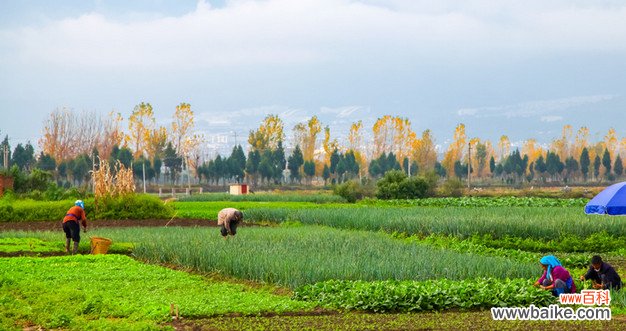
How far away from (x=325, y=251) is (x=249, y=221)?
670 inches

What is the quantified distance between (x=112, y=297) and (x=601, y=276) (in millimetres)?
7771

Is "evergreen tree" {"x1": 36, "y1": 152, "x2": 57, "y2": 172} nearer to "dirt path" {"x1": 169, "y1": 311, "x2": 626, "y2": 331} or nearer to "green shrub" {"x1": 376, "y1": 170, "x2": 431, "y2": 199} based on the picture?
"green shrub" {"x1": 376, "y1": 170, "x2": 431, "y2": 199}

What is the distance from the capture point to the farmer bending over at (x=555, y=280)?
1362 centimetres

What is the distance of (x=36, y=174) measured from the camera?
45.2m

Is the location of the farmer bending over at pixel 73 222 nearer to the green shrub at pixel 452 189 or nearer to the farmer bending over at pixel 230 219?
the farmer bending over at pixel 230 219

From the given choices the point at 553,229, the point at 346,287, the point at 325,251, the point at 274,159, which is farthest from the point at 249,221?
the point at 274,159

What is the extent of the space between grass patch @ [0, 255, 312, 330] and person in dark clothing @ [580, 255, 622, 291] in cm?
485

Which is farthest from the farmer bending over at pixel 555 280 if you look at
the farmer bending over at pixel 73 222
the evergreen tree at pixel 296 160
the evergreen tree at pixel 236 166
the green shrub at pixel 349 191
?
the evergreen tree at pixel 296 160

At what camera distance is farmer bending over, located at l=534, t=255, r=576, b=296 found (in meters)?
13.6

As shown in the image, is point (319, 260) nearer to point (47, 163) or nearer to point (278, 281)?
point (278, 281)

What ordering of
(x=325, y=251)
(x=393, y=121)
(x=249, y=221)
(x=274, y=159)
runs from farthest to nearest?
(x=393, y=121)
(x=274, y=159)
(x=249, y=221)
(x=325, y=251)

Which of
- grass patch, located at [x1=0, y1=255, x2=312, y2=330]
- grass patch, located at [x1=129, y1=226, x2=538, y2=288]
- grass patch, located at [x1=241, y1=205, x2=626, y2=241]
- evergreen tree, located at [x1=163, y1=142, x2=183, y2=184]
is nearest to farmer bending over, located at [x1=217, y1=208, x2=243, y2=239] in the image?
grass patch, located at [x1=129, y1=226, x2=538, y2=288]

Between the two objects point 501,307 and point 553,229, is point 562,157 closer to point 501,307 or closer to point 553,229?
point 553,229

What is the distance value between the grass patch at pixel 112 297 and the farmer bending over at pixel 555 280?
12.1 ft
